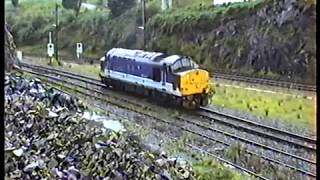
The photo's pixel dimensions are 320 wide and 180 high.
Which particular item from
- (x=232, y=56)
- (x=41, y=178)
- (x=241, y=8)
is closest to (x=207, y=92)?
(x=232, y=56)

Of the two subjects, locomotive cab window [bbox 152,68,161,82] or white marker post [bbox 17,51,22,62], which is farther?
locomotive cab window [bbox 152,68,161,82]

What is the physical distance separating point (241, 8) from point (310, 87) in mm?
328

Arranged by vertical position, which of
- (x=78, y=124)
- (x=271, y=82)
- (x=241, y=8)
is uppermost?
(x=241, y=8)

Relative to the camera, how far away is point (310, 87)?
6.29 feet

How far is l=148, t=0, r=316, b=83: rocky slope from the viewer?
1.92 metres

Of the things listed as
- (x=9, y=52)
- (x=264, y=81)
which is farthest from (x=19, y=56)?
(x=264, y=81)

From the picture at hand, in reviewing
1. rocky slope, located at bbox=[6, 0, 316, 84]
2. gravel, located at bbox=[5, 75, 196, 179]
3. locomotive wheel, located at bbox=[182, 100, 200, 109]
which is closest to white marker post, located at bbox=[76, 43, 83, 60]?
rocky slope, located at bbox=[6, 0, 316, 84]

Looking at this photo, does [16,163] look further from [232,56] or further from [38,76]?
Result: [232,56]

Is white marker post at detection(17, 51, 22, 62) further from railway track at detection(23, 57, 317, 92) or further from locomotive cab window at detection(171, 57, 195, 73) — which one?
locomotive cab window at detection(171, 57, 195, 73)

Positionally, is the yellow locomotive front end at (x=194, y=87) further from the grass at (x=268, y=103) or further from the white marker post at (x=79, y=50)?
the white marker post at (x=79, y=50)

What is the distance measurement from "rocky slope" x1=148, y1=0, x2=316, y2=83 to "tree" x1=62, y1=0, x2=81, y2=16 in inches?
9.1

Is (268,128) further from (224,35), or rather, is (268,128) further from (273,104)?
(224,35)

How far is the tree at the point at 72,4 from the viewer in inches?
73.6

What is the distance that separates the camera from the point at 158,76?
6.46 ft
